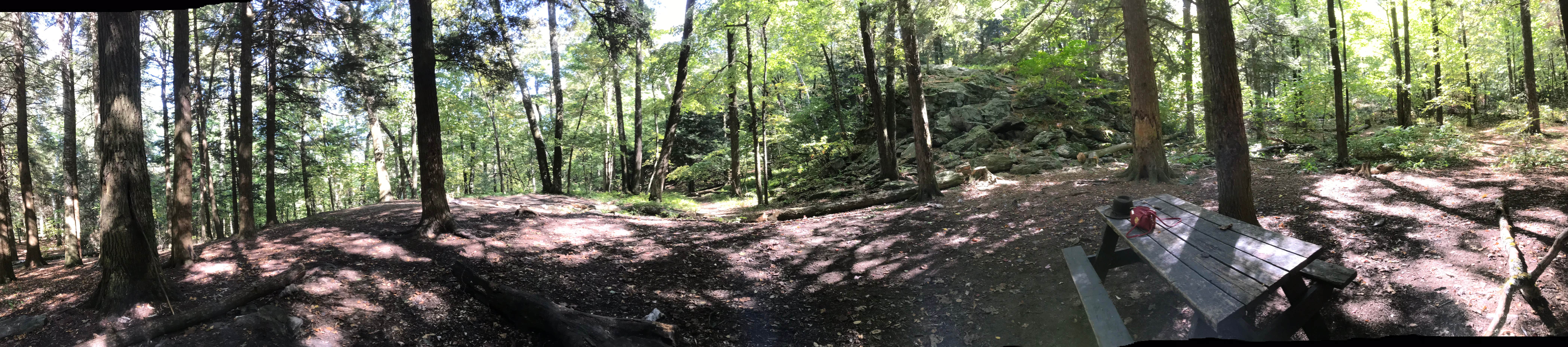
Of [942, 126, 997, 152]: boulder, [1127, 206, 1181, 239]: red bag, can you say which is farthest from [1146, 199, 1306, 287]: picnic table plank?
[942, 126, 997, 152]: boulder

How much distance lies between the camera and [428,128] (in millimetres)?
7836

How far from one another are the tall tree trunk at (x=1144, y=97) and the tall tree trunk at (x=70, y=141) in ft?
52.5

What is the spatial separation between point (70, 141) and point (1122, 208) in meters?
18.4

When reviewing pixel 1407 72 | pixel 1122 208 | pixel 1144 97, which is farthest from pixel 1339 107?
pixel 1407 72

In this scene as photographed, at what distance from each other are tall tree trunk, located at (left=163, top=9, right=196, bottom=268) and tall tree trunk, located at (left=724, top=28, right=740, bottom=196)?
397 inches

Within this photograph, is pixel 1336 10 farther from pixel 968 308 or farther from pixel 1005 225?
pixel 968 308

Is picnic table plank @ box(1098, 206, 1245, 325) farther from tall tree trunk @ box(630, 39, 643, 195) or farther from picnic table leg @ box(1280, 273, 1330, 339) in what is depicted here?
tall tree trunk @ box(630, 39, 643, 195)

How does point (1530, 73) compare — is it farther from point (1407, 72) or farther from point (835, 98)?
point (835, 98)

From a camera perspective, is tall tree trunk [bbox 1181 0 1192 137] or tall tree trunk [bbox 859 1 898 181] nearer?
tall tree trunk [bbox 1181 0 1192 137]

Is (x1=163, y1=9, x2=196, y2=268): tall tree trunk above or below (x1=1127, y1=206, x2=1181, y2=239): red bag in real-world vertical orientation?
above

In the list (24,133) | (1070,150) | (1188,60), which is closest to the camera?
(24,133)

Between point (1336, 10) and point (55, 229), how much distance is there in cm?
5035

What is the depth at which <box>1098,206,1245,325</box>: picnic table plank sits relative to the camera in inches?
117

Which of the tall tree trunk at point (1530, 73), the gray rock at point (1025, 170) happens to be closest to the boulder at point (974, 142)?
the gray rock at point (1025, 170)
